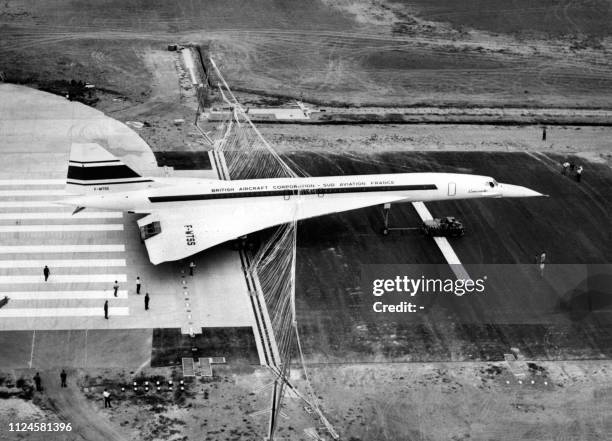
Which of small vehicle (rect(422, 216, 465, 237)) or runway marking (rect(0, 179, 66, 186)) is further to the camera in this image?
runway marking (rect(0, 179, 66, 186))

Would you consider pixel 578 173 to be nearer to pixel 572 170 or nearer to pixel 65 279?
pixel 572 170

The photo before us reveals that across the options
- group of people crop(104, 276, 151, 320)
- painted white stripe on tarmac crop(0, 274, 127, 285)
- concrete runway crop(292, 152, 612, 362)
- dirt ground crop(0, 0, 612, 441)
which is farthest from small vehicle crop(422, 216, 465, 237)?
painted white stripe on tarmac crop(0, 274, 127, 285)

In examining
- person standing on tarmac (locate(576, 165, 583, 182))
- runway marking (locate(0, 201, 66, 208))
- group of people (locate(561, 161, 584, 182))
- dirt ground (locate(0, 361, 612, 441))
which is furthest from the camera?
group of people (locate(561, 161, 584, 182))

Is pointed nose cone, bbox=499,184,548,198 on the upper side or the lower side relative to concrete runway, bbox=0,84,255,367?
upper

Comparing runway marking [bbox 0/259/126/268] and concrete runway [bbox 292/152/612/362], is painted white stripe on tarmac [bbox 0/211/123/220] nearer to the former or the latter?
runway marking [bbox 0/259/126/268]

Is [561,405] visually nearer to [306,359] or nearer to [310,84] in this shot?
[306,359]

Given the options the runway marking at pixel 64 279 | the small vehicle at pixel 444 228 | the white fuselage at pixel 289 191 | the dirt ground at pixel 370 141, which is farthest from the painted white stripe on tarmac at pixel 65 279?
the small vehicle at pixel 444 228

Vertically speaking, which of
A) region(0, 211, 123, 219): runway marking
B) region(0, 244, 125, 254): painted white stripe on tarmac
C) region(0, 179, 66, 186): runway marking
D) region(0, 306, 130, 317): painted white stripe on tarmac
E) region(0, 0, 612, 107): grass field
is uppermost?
region(0, 0, 612, 107): grass field
